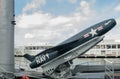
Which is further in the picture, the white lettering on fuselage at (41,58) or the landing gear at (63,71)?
the white lettering on fuselage at (41,58)

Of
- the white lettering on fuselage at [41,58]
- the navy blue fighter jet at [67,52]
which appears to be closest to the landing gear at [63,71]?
the navy blue fighter jet at [67,52]

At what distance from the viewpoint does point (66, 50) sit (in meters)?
12.3

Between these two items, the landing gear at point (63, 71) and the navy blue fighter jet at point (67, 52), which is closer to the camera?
the landing gear at point (63, 71)

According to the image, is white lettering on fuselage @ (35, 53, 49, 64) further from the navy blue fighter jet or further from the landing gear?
the landing gear

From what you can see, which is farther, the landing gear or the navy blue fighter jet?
the navy blue fighter jet

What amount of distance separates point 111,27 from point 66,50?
2.57 meters

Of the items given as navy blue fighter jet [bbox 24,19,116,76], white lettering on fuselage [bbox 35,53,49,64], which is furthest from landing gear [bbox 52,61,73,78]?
white lettering on fuselage [bbox 35,53,49,64]

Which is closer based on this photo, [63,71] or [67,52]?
[63,71]

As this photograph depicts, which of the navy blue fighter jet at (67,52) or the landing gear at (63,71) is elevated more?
the navy blue fighter jet at (67,52)

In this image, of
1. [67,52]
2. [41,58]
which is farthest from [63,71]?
[41,58]

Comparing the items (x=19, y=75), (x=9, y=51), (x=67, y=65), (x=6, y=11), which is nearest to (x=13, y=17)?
(x=6, y=11)

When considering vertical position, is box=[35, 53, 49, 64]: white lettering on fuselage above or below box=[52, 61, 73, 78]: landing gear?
above

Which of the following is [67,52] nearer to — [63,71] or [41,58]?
[63,71]

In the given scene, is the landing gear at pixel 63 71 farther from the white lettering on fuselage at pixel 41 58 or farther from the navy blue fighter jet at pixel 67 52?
the white lettering on fuselage at pixel 41 58
